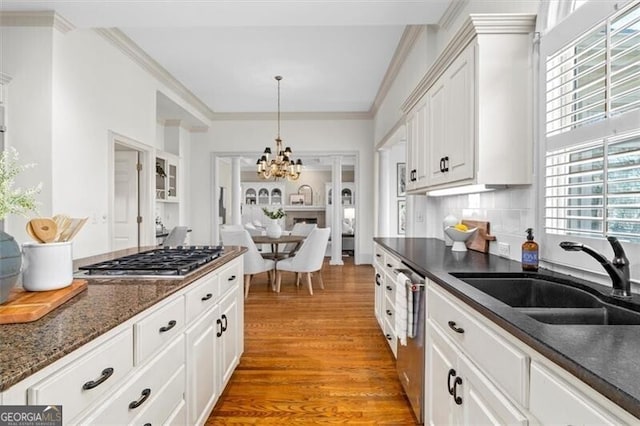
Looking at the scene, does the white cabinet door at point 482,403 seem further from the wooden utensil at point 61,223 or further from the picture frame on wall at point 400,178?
the picture frame on wall at point 400,178

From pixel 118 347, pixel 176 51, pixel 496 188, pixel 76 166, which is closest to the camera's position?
pixel 118 347

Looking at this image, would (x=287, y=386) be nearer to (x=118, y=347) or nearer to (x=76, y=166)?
(x=118, y=347)

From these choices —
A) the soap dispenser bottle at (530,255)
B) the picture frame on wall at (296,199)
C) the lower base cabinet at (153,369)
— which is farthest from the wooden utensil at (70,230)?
the picture frame on wall at (296,199)

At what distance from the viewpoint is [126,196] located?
4.73 metres

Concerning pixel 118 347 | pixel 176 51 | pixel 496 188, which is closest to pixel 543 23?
pixel 496 188

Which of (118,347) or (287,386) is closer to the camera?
(118,347)

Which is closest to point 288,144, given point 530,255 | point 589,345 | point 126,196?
point 126,196

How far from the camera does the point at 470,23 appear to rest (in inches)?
72.4

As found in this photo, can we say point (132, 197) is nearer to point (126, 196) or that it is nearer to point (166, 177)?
point (126, 196)

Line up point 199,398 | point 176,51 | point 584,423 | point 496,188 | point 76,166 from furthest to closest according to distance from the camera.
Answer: point 176,51, point 76,166, point 496,188, point 199,398, point 584,423

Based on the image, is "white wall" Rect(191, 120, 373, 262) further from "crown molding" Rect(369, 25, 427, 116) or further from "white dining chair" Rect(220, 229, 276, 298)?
"white dining chair" Rect(220, 229, 276, 298)

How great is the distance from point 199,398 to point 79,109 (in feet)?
10.2

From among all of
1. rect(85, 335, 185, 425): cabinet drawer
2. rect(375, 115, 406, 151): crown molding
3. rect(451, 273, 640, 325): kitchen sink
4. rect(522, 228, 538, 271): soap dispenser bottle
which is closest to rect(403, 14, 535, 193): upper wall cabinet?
rect(522, 228, 538, 271): soap dispenser bottle

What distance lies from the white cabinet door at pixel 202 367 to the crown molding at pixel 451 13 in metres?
2.86
